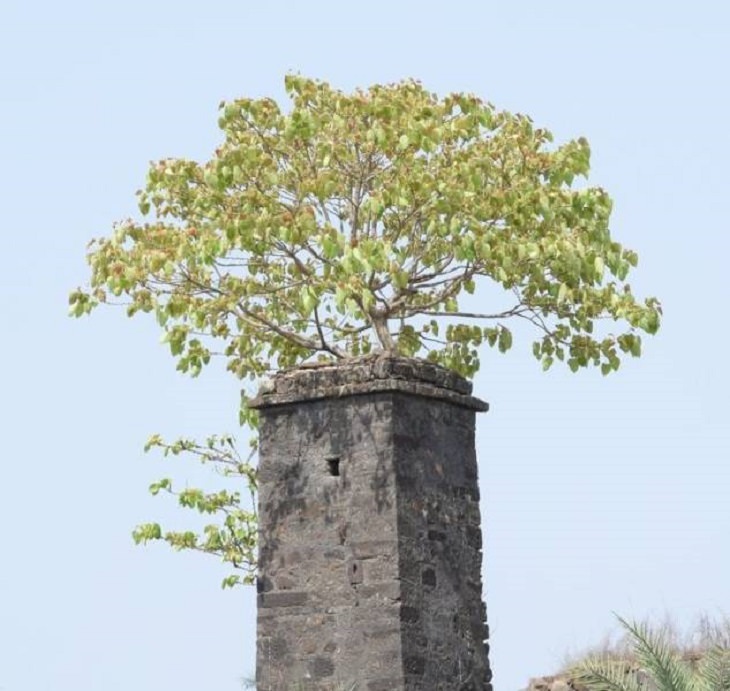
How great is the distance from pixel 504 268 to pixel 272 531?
9.83ft

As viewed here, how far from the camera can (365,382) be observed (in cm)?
1330

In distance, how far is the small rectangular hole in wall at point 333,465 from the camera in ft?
43.7

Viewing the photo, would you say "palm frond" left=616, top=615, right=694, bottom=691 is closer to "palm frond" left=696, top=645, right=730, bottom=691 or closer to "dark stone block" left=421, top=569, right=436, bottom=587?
"palm frond" left=696, top=645, right=730, bottom=691

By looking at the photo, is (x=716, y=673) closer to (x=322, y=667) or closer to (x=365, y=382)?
(x=322, y=667)

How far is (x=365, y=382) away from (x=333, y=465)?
0.71m

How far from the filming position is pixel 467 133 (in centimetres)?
1479

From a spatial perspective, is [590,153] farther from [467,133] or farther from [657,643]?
[657,643]

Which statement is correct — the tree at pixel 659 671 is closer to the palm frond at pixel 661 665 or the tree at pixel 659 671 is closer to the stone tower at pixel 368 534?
the palm frond at pixel 661 665

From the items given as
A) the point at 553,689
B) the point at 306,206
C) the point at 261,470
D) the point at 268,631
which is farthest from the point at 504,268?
the point at 553,689

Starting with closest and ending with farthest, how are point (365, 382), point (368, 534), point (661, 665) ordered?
point (661, 665)
point (368, 534)
point (365, 382)

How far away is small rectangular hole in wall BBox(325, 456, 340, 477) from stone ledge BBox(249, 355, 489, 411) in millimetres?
493

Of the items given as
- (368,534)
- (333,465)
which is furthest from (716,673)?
(333,465)

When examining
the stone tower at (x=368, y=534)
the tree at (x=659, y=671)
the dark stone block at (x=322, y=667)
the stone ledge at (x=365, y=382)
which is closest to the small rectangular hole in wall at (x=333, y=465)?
the stone tower at (x=368, y=534)

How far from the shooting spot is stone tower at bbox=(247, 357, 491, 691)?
12.8 meters
